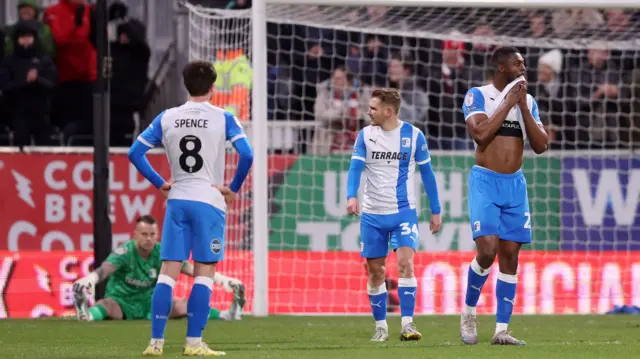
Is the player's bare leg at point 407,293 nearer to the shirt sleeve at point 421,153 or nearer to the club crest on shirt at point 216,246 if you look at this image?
the shirt sleeve at point 421,153

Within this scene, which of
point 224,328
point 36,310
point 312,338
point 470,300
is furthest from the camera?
point 36,310

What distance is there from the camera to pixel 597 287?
12.9m

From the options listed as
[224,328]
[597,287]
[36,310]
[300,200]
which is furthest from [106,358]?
[597,287]

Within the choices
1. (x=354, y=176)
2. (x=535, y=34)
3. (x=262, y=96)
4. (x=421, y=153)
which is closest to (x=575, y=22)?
(x=535, y=34)

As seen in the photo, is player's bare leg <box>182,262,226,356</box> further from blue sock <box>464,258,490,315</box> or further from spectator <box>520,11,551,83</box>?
spectator <box>520,11,551,83</box>

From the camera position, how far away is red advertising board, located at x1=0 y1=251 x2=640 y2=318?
12.8m

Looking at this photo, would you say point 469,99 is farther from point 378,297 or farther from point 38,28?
point 38,28

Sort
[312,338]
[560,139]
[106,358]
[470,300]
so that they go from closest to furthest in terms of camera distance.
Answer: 1. [106,358]
2. [470,300]
3. [312,338]
4. [560,139]

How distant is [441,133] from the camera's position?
14344 mm

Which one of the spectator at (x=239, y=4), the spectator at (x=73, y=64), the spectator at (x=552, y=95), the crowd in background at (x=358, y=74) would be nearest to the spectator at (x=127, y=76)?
the crowd in background at (x=358, y=74)

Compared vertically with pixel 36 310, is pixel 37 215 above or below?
above

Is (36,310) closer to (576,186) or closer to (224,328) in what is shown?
(224,328)

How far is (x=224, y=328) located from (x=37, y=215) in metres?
3.72

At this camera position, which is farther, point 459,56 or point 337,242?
point 459,56
